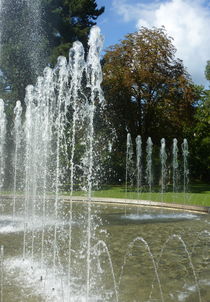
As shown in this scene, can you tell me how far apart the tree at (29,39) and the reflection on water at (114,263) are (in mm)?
19434

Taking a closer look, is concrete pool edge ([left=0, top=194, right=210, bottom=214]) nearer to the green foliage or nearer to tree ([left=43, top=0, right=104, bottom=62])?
the green foliage

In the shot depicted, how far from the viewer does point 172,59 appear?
96.0 feet

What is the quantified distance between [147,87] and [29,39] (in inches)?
394

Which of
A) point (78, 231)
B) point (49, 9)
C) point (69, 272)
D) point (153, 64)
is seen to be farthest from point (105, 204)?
point (49, 9)

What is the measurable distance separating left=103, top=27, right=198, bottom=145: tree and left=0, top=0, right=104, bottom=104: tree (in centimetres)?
508

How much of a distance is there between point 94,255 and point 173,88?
22.2 m

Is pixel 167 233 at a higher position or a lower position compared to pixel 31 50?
lower

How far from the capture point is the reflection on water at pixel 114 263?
17.7ft

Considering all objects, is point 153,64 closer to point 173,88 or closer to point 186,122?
point 173,88

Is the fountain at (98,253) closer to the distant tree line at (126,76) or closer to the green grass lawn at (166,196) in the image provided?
the green grass lawn at (166,196)

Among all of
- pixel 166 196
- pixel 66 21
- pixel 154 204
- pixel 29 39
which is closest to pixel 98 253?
pixel 154 204

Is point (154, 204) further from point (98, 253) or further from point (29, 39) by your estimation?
point (29, 39)

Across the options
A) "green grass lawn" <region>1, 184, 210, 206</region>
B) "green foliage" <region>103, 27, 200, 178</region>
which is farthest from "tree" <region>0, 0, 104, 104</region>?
"green grass lawn" <region>1, 184, 210, 206</region>

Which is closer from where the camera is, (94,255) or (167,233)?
(94,255)
